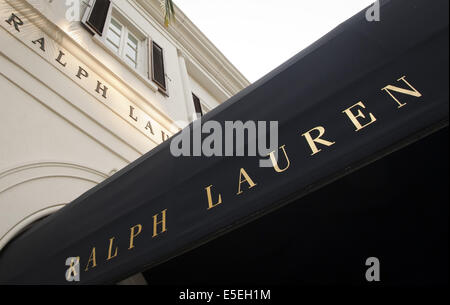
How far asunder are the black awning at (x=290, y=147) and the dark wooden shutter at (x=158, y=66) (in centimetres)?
414

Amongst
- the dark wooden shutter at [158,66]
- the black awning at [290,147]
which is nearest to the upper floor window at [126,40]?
the dark wooden shutter at [158,66]

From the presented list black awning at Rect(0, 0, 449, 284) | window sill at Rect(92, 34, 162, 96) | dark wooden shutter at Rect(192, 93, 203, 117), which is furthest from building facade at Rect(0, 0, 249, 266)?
black awning at Rect(0, 0, 449, 284)

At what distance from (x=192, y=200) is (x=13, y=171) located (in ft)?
6.89

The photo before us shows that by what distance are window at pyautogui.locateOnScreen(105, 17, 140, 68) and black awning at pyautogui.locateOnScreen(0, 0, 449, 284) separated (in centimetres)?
462

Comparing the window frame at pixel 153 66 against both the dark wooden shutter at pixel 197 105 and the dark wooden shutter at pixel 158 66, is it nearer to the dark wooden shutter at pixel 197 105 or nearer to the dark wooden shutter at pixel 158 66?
the dark wooden shutter at pixel 158 66

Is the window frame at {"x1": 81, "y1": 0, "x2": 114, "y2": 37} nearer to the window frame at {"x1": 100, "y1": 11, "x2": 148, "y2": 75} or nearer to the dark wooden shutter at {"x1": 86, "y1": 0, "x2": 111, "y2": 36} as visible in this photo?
the dark wooden shutter at {"x1": 86, "y1": 0, "x2": 111, "y2": 36}

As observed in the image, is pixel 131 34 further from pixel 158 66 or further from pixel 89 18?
pixel 89 18

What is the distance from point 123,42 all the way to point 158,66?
2.57ft

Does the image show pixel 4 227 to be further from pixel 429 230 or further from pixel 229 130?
pixel 429 230

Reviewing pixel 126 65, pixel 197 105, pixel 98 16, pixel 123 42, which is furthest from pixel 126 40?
pixel 197 105

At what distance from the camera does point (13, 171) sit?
2971 mm

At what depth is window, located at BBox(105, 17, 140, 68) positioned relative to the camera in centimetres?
617

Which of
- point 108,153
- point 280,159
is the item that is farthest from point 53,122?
point 280,159

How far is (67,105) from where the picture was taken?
13.0 feet
